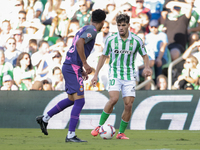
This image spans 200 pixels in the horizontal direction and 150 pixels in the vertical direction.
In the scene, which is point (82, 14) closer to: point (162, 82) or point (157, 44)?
point (157, 44)

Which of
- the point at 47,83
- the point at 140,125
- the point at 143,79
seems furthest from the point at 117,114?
the point at 47,83

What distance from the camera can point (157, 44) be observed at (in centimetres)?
984

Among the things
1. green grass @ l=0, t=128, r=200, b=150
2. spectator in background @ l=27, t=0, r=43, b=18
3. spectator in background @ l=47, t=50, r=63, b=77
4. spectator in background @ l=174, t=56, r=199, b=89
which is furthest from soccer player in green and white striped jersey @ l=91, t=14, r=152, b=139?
spectator in background @ l=27, t=0, r=43, b=18

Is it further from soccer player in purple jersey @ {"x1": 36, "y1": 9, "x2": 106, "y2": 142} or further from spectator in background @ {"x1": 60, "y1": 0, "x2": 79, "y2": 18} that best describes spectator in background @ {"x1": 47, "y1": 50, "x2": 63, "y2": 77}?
soccer player in purple jersey @ {"x1": 36, "y1": 9, "x2": 106, "y2": 142}

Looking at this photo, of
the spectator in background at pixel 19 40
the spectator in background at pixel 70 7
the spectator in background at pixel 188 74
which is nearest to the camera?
the spectator in background at pixel 188 74

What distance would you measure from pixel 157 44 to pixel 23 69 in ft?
12.1

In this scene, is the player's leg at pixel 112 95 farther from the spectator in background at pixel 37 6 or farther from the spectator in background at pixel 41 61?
the spectator in background at pixel 37 6

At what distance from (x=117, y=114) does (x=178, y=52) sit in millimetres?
2536

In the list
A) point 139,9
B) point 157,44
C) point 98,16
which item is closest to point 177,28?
point 157,44

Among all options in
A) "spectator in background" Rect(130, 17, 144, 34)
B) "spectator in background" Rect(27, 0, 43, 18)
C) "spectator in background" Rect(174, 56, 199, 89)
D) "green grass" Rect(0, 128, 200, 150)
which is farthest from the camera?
"spectator in background" Rect(27, 0, 43, 18)

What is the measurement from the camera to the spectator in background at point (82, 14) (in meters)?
10.8

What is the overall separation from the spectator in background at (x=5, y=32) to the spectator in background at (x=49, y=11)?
1068mm

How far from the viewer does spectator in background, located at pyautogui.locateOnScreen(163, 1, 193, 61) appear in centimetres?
992

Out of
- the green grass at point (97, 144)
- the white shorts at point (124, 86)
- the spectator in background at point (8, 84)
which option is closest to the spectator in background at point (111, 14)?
the spectator in background at point (8, 84)
